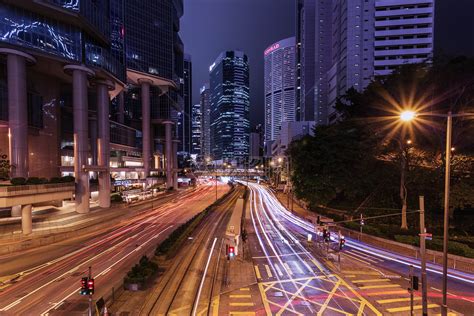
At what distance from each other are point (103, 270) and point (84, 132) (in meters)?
34.8

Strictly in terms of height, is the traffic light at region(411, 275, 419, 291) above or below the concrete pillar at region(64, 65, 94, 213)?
below

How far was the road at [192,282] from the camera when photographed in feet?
56.8

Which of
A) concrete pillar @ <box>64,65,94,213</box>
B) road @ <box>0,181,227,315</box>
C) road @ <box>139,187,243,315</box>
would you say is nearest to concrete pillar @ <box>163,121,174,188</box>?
concrete pillar @ <box>64,65,94,213</box>

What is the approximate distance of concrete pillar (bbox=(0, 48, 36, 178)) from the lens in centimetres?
4234

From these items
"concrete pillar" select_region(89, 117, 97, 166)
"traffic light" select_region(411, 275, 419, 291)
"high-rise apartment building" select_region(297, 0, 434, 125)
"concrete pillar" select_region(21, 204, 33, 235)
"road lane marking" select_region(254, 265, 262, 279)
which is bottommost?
"road lane marking" select_region(254, 265, 262, 279)

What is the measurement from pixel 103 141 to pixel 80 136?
296 inches

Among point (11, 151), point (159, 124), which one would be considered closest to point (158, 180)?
point (159, 124)

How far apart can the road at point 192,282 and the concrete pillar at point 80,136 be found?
26637mm

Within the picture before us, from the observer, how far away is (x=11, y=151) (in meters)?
42.9

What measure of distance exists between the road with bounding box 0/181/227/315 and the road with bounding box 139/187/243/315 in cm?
388

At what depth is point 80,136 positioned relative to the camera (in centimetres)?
5053

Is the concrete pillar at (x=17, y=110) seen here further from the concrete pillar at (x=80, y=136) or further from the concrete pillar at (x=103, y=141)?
the concrete pillar at (x=103, y=141)

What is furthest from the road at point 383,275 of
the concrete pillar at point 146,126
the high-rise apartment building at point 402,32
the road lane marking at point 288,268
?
the high-rise apartment building at point 402,32

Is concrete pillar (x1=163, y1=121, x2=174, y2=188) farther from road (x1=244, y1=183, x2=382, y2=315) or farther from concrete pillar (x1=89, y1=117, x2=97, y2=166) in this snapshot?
road (x1=244, y1=183, x2=382, y2=315)
